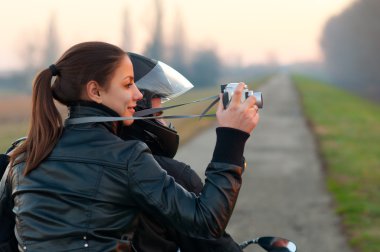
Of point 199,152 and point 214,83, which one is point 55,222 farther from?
point 214,83

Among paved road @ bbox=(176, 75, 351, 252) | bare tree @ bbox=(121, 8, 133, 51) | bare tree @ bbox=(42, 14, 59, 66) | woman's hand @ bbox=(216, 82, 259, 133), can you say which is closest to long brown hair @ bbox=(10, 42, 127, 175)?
woman's hand @ bbox=(216, 82, 259, 133)

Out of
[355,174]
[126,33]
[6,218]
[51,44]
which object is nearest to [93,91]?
[6,218]

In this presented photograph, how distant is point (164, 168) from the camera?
2.06 m

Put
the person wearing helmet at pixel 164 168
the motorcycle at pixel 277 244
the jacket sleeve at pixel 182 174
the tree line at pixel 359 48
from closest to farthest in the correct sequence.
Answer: the person wearing helmet at pixel 164 168, the jacket sleeve at pixel 182 174, the motorcycle at pixel 277 244, the tree line at pixel 359 48

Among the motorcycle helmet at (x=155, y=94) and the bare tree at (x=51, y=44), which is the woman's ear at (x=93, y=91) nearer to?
the motorcycle helmet at (x=155, y=94)

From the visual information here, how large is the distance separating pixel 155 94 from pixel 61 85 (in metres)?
0.66

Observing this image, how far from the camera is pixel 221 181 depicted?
168 cm

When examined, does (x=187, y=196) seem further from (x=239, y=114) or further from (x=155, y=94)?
(x=155, y=94)

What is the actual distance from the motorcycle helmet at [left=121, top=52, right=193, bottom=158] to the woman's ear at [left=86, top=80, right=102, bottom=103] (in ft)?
1.36

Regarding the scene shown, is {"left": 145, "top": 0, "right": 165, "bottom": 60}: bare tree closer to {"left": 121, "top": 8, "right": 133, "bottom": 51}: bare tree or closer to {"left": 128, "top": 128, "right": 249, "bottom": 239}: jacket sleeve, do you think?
{"left": 121, "top": 8, "right": 133, "bottom": 51}: bare tree

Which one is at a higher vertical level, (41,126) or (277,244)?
(41,126)

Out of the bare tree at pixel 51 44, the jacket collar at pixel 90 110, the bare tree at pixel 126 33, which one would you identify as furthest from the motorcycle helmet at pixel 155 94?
the bare tree at pixel 51 44

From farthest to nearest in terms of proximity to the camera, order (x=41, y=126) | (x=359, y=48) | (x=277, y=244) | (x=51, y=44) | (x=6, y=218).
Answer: (x=51, y=44) < (x=359, y=48) < (x=277, y=244) < (x=6, y=218) < (x=41, y=126)

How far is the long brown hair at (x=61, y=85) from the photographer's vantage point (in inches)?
69.6
